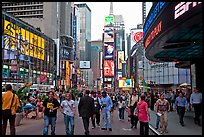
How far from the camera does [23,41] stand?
2788 inches

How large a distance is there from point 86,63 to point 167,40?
132141mm

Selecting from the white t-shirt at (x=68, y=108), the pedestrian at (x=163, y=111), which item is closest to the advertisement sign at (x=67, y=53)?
the pedestrian at (x=163, y=111)

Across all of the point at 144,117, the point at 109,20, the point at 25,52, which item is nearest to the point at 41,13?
the point at 25,52

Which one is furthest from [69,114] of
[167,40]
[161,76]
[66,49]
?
[66,49]

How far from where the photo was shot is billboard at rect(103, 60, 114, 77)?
159625mm

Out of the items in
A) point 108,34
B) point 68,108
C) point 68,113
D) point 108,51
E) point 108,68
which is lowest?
point 68,113

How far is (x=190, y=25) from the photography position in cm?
1058

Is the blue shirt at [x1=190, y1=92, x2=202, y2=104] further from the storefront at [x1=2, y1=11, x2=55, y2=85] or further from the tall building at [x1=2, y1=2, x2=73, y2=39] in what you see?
the tall building at [x1=2, y1=2, x2=73, y2=39]

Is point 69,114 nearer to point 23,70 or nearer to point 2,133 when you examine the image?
point 2,133

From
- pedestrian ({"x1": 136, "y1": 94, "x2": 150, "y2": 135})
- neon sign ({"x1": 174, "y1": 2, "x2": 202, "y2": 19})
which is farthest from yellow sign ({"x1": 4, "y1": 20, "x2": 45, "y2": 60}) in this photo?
pedestrian ({"x1": 136, "y1": 94, "x2": 150, "y2": 135})

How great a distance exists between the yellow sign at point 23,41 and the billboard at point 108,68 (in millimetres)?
74194

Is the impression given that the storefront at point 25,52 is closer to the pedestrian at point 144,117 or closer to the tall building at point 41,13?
the tall building at point 41,13

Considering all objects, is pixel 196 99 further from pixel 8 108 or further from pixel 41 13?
pixel 41 13

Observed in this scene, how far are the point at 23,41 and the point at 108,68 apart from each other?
304ft
